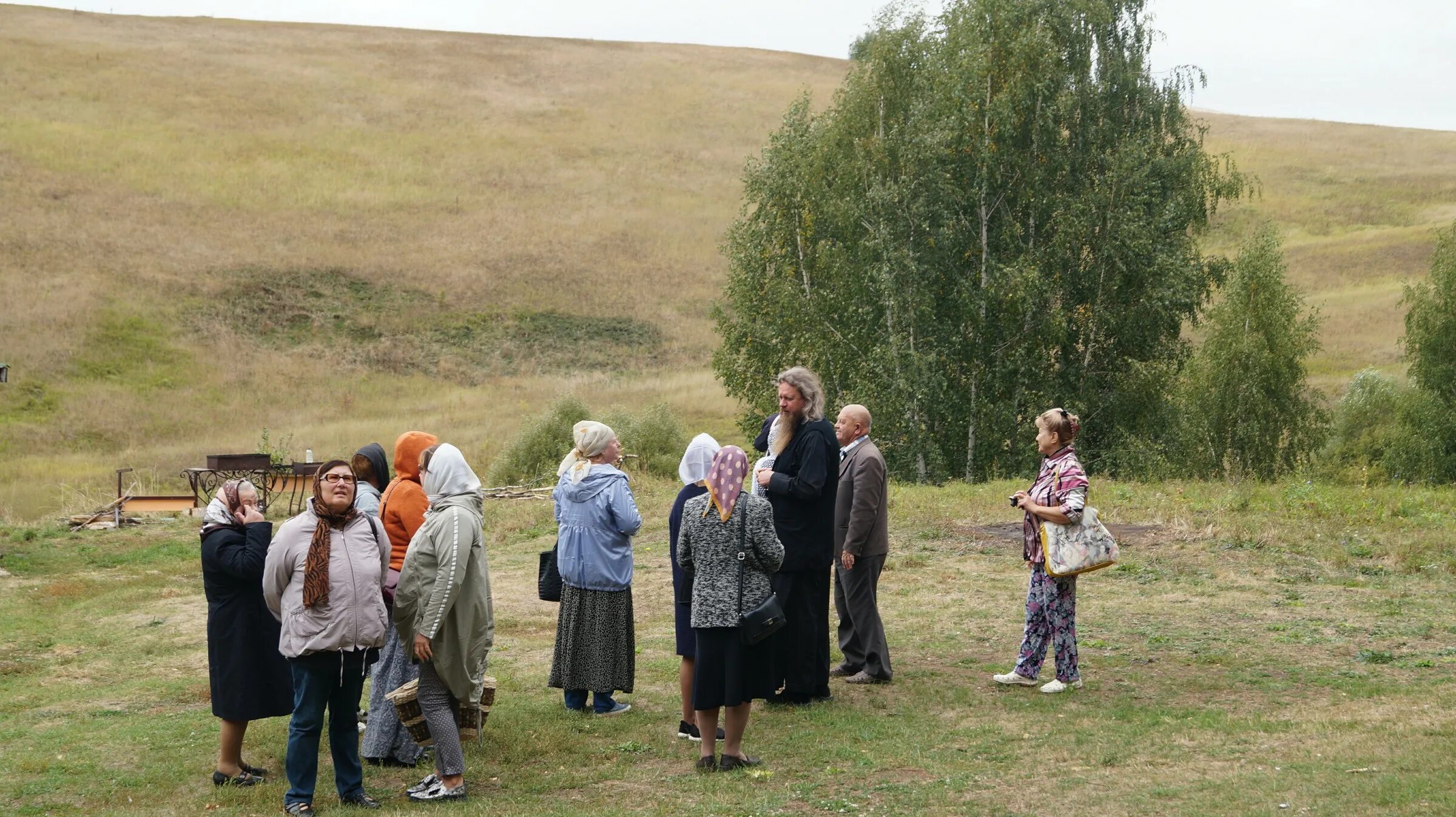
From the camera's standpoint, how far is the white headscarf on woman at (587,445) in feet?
27.7

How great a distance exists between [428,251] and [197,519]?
3558cm

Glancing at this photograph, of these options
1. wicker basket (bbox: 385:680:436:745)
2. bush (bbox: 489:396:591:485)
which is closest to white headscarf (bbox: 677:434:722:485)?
wicker basket (bbox: 385:680:436:745)

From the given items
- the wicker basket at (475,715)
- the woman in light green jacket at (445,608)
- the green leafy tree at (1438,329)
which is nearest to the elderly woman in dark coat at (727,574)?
the woman in light green jacket at (445,608)

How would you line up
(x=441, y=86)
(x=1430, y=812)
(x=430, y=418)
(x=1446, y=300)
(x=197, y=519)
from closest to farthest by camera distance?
(x=1430, y=812) → (x=197, y=519) → (x=1446, y=300) → (x=430, y=418) → (x=441, y=86)

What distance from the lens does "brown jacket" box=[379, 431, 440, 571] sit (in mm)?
7637

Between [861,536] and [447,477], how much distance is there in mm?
3399

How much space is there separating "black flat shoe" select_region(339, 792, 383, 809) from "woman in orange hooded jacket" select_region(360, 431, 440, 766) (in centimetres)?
87

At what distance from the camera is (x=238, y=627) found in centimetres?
710

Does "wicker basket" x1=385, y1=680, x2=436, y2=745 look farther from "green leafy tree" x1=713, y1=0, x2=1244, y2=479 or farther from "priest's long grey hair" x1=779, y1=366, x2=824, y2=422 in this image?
"green leafy tree" x1=713, y1=0, x2=1244, y2=479

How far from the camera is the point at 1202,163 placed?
92.9ft

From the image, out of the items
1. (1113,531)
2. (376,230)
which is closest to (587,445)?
(1113,531)

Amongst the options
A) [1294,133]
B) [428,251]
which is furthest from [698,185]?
[1294,133]

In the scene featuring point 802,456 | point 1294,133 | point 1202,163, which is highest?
point 1294,133

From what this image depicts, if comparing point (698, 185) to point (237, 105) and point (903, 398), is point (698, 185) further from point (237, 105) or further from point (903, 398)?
point (903, 398)
